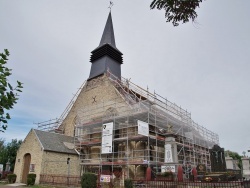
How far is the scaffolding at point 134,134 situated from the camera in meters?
19.5

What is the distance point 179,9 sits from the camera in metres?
3.01

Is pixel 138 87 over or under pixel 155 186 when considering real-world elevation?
over

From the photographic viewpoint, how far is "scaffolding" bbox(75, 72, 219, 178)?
19.5 metres

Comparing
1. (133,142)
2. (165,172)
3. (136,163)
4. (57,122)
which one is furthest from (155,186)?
(57,122)

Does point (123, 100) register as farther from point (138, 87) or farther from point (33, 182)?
point (33, 182)

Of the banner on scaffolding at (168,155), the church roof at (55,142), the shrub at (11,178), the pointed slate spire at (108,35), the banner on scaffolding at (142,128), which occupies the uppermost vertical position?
the pointed slate spire at (108,35)

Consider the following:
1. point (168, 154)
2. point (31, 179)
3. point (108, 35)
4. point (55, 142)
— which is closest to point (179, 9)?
point (168, 154)

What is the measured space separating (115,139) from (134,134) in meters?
1.83

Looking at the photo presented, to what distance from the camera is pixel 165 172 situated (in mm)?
16625

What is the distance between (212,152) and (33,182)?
17.1 m

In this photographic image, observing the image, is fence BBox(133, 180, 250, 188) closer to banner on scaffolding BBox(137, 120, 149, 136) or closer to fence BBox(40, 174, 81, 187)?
banner on scaffolding BBox(137, 120, 149, 136)

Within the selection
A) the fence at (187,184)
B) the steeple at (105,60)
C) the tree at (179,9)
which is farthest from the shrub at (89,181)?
the steeple at (105,60)

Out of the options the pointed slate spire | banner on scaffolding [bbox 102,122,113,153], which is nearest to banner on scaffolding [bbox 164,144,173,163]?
banner on scaffolding [bbox 102,122,113,153]

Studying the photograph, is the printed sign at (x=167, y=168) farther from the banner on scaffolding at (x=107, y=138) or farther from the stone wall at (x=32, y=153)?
the stone wall at (x=32, y=153)
